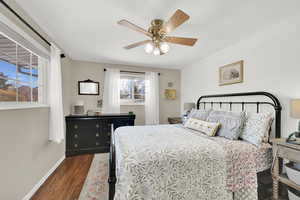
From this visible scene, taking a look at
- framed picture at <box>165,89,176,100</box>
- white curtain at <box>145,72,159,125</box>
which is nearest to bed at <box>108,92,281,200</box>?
white curtain at <box>145,72,159,125</box>

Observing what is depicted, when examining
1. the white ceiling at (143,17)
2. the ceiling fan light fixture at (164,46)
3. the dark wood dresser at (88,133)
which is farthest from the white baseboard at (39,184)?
the ceiling fan light fixture at (164,46)

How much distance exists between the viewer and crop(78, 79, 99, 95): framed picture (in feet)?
12.1

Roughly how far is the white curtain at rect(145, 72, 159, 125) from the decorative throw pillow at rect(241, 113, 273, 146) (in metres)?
2.52

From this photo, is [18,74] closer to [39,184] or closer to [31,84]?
[31,84]

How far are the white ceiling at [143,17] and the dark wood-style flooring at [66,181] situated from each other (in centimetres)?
240

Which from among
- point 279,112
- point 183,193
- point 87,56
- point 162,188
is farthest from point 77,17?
point 279,112

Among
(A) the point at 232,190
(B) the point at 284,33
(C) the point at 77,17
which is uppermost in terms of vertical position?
(C) the point at 77,17

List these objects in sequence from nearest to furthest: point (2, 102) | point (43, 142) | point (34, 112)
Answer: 1. point (2, 102)
2. point (34, 112)
3. point (43, 142)

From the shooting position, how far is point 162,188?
126 cm

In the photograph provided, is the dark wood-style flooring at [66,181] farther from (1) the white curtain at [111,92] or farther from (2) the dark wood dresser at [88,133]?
(1) the white curtain at [111,92]

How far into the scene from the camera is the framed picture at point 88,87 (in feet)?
12.1

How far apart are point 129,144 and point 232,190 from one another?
4.15 ft

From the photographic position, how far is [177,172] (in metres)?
1.32

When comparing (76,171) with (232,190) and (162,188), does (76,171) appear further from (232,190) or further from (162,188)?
(232,190)
